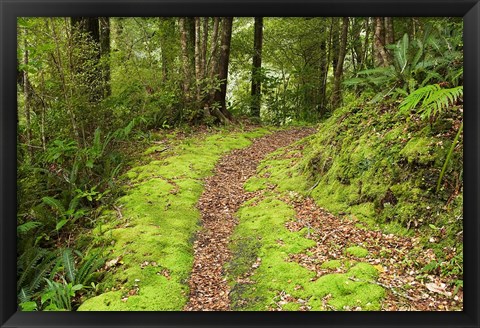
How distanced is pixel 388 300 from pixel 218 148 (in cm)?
607

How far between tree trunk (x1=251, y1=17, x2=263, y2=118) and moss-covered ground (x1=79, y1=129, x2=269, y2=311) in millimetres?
5772

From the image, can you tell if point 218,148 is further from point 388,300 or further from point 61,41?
point 388,300

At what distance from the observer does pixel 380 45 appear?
5520 millimetres

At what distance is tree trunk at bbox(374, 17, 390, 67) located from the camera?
5.41 meters

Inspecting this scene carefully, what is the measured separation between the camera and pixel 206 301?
3264 mm

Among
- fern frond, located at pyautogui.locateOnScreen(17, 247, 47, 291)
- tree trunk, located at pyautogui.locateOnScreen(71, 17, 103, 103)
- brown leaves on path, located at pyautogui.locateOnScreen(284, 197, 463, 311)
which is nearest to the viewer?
brown leaves on path, located at pyautogui.locateOnScreen(284, 197, 463, 311)

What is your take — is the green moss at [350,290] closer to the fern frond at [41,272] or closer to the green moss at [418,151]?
the green moss at [418,151]

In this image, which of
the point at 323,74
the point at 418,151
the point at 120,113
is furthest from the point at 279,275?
the point at 323,74

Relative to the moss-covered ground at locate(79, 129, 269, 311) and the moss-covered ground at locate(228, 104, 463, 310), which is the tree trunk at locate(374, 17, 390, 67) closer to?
the moss-covered ground at locate(228, 104, 463, 310)

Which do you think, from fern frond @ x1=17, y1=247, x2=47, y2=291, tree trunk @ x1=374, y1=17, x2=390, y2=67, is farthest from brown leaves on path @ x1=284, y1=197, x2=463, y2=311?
fern frond @ x1=17, y1=247, x2=47, y2=291

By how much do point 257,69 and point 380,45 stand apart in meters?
7.85

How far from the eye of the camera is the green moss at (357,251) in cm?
341

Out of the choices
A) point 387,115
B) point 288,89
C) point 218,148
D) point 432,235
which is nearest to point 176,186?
point 218,148
